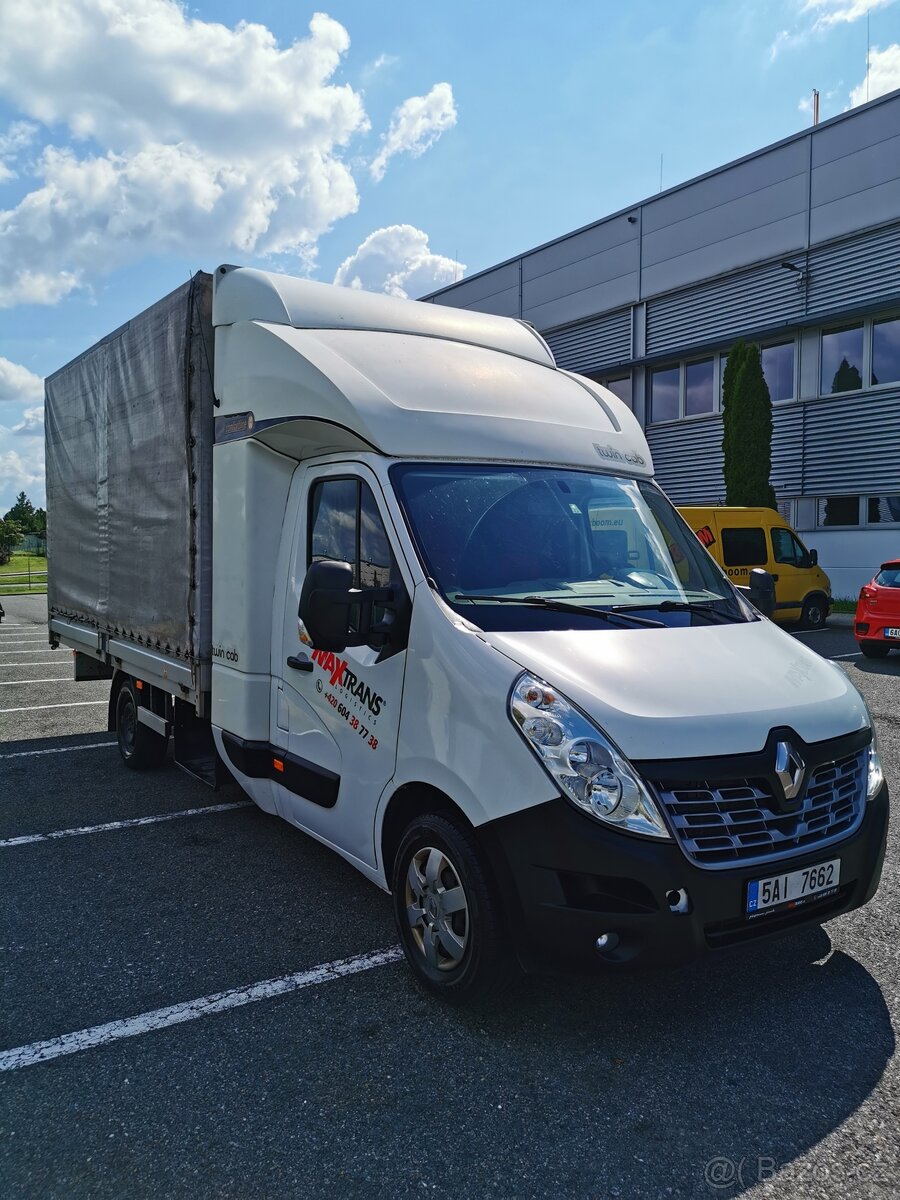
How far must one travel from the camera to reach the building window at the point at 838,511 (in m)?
20.0

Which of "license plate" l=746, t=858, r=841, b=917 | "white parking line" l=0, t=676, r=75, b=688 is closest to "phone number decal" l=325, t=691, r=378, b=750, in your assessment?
"license plate" l=746, t=858, r=841, b=917

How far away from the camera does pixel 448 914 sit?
10.4 feet

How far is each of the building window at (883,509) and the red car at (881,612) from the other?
851 cm

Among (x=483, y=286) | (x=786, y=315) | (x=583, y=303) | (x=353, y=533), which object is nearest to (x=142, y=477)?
(x=353, y=533)

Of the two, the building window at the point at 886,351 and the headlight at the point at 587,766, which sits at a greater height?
the building window at the point at 886,351

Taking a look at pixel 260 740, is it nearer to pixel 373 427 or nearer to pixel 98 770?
pixel 373 427

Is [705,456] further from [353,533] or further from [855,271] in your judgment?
[353,533]

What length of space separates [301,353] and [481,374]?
0.89 metres

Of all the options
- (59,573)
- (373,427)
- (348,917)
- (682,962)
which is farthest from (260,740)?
(59,573)

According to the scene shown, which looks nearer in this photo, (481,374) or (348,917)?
(348,917)

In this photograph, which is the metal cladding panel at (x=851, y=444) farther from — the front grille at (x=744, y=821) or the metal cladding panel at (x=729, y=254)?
the front grille at (x=744, y=821)

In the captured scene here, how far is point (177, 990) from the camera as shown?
3.40m

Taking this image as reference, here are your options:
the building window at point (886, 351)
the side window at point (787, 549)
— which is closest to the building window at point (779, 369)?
the building window at point (886, 351)

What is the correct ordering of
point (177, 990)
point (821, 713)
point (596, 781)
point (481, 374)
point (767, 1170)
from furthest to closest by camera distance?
point (481, 374) < point (177, 990) < point (821, 713) < point (596, 781) < point (767, 1170)
